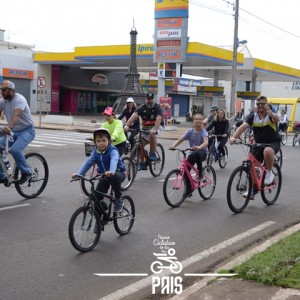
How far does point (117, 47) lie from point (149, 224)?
3378 cm

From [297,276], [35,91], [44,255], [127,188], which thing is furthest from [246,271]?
[35,91]

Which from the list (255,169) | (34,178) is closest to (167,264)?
(255,169)

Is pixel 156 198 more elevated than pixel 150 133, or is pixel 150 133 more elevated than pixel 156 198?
pixel 150 133

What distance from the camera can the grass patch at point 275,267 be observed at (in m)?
4.45

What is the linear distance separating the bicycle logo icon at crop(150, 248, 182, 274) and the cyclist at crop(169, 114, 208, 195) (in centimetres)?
289

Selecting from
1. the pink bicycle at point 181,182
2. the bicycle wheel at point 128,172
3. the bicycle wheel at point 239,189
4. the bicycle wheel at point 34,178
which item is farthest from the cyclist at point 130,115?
the bicycle wheel at point 239,189

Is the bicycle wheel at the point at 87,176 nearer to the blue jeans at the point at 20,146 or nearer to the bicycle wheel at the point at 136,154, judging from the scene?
the blue jeans at the point at 20,146

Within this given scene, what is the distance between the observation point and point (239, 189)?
26.7ft

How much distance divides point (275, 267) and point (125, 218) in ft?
7.86

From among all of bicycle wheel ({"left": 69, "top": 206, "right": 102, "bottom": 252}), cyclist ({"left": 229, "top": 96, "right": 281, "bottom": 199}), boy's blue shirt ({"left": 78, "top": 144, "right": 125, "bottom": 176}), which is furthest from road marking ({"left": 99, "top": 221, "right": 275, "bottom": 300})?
boy's blue shirt ({"left": 78, "top": 144, "right": 125, "bottom": 176})

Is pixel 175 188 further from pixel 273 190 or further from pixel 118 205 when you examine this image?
pixel 118 205

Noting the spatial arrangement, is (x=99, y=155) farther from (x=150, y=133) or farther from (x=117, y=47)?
(x=117, y=47)

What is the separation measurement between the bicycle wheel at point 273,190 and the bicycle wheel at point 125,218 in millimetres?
3033

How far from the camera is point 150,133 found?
436 inches
